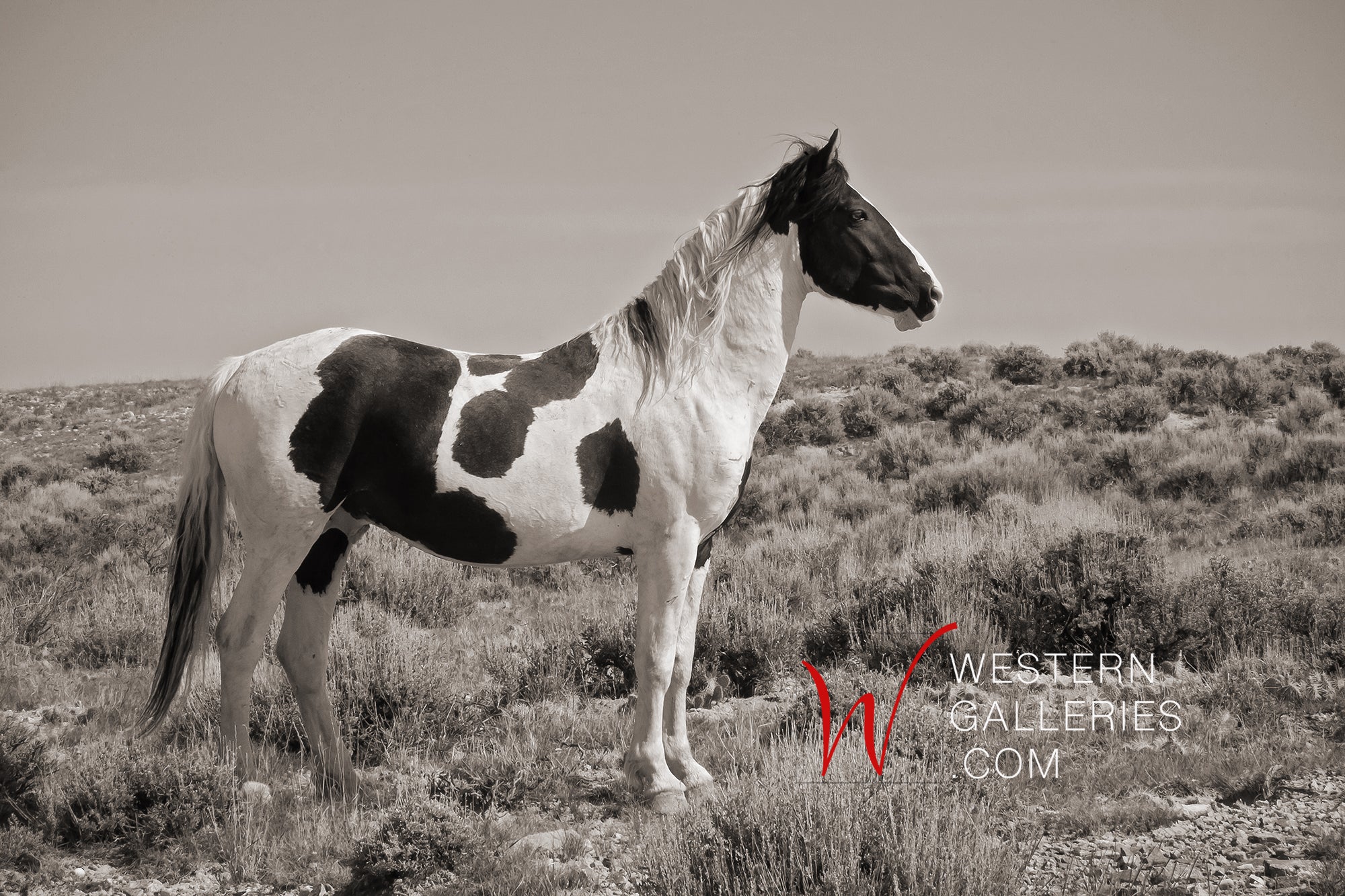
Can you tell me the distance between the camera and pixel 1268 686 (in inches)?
218

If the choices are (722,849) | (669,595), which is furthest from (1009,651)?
(722,849)

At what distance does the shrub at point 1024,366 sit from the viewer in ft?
64.9

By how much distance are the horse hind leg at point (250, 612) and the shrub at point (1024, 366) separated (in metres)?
17.8

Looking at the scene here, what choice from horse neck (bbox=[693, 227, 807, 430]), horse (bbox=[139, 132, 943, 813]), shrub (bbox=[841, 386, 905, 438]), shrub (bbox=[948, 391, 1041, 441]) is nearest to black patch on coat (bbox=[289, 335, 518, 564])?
horse (bbox=[139, 132, 943, 813])

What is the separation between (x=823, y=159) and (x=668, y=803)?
3.11m

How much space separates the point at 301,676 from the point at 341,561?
0.60 meters

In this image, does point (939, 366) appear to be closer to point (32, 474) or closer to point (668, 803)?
point (32, 474)

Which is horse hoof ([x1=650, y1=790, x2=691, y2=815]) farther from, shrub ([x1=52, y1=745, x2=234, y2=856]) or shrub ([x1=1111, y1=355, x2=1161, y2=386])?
shrub ([x1=1111, y1=355, x2=1161, y2=386])

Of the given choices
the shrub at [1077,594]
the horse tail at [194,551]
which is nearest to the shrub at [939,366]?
the shrub at [1077,594]

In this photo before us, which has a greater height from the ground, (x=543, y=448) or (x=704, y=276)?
(x=704, y=276)

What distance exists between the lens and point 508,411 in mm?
4309

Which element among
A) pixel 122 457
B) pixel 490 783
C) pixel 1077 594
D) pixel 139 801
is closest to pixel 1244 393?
pixel 1077 594

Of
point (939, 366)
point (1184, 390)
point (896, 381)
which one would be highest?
point (939, 366)

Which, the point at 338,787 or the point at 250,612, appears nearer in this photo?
the point at 250,612
